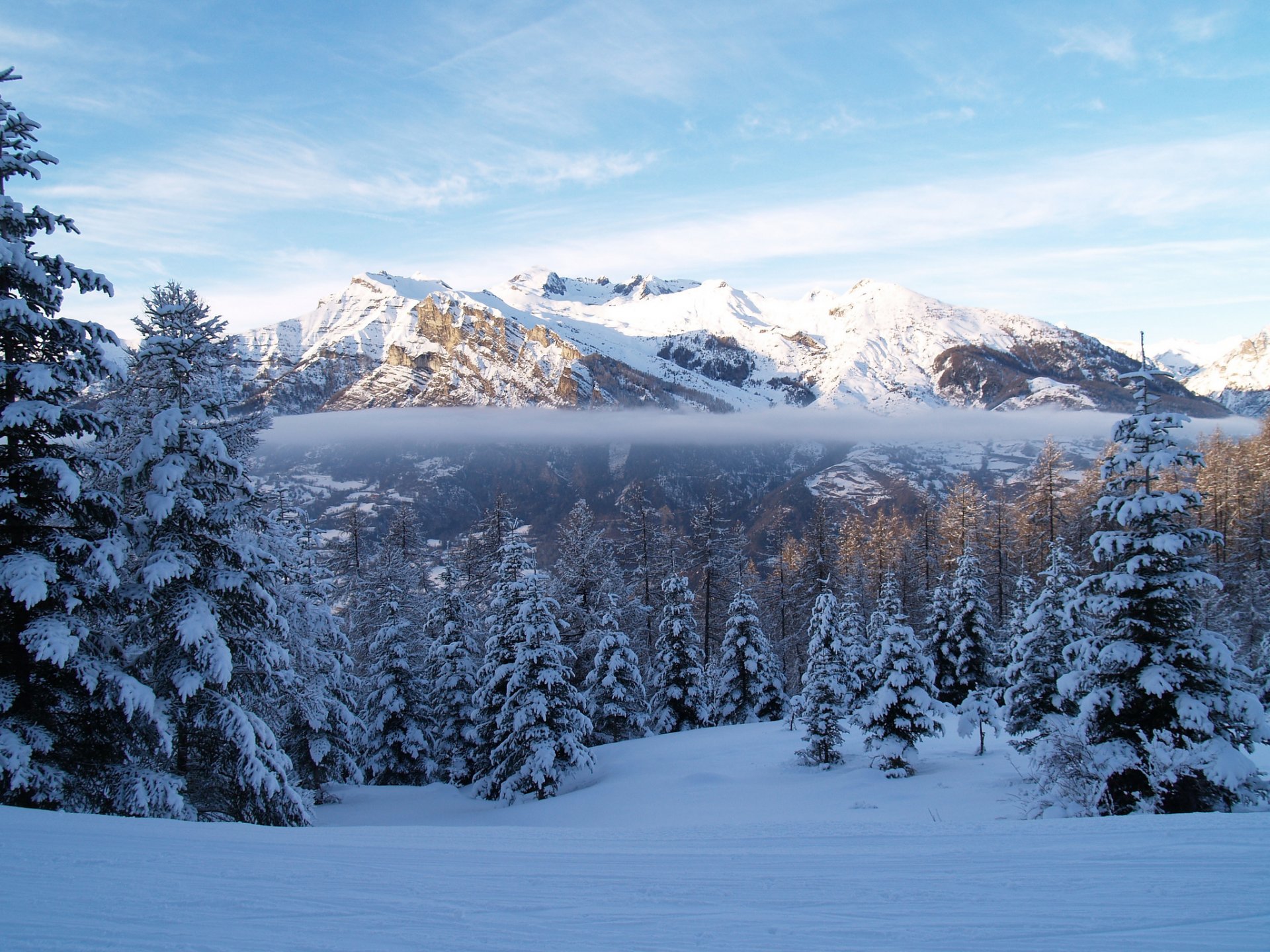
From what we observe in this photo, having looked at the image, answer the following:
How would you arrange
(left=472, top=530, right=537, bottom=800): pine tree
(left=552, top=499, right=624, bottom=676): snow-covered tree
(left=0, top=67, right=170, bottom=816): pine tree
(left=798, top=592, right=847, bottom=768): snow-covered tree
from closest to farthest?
(left=0, top=67, right=170, bottom=816): pine tree
(left=798, top=592, right=847, bottom=768): snow-covered tree
(left=472, top=530, right=537, bottom=800): pine tree
(left=552, top=499, right=624, bottom=676): snow-covered tree

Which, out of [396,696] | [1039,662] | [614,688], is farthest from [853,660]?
[396,696]

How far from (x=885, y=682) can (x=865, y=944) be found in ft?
51.2

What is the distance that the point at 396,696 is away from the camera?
26969 millimetres

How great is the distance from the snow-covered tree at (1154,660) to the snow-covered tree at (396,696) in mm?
23134

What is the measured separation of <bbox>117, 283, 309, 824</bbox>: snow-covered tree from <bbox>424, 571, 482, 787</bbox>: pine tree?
14367 millimetres

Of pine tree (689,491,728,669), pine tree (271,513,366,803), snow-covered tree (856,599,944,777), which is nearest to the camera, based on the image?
pine tree (271,513,366,803)

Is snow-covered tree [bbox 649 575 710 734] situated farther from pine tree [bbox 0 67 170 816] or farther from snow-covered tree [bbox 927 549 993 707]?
pine tree [bbox 0 67 170 816]

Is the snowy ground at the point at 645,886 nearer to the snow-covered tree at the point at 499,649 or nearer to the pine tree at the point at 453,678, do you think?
the snow-covered tree at the point at 499,649

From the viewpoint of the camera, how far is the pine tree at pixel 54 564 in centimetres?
951

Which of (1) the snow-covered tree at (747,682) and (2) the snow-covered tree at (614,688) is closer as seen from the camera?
(2) the snow-covered tree at (614,688)

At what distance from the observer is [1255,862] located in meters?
7.04

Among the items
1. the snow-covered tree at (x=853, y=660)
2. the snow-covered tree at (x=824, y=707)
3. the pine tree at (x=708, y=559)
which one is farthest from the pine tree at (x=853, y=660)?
the pine tree at (x=708, y=559)

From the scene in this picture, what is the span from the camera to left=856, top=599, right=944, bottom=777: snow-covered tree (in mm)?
19594

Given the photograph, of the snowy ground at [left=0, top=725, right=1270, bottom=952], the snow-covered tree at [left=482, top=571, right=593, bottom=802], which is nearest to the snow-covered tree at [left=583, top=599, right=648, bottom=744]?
the snow-covered tree at [left=482, top=571, right=593, bottom=802]
